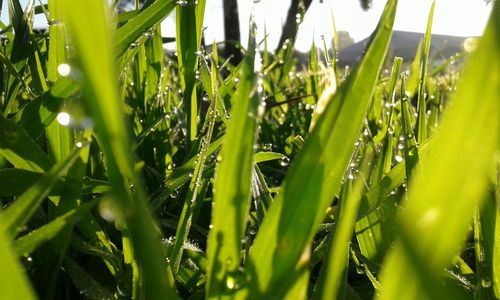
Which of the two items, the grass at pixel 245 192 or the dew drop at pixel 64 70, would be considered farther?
the dew drop at pixel 64 70

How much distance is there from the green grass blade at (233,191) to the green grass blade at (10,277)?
86mm

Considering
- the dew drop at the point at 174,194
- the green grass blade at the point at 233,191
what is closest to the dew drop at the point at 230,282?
the green grass blade at the point at 233,191

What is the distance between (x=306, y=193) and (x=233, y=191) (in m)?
0.03

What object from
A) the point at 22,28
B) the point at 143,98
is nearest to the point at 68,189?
the point at 22,28

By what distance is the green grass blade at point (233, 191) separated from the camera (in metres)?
0.22

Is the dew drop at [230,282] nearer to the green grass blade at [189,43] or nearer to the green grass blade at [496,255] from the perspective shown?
the green grass blade at [496,255]

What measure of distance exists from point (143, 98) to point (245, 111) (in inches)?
20.1

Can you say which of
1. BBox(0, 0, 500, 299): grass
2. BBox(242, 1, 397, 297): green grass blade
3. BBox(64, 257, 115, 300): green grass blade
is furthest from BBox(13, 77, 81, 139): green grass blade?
BBox(242, 1, 397, 297): green grass blade

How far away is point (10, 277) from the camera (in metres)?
0.15

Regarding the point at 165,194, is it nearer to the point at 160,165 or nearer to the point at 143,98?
the point at 160,165

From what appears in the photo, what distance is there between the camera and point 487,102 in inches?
5.6

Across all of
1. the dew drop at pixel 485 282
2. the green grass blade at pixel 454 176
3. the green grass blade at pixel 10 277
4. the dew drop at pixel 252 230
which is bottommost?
the dew drop at pixel 252 230

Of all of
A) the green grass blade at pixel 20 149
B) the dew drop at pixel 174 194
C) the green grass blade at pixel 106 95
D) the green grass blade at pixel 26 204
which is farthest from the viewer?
the dew drop at pixel 174 194

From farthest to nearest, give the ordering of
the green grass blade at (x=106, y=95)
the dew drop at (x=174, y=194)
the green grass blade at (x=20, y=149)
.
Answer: the dew drop at (x=174, y=194) → the green grass blade at (x=20, y=149) → the green grass blade at (x=106, y=95)
